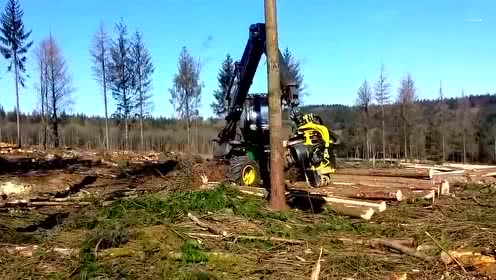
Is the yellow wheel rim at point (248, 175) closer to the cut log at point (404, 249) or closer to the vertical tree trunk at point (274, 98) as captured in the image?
the vertical tree trunk at point (274, 98)

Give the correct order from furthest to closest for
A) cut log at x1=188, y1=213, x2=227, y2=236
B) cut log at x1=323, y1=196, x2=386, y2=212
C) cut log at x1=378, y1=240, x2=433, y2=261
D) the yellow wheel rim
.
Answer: the yellow wheel rim, cut log at x1=323, y1=196, x2=386, y2=212, cut log at x1=188, y1=213, x2=227, y2=236, cut log at x1=378, y1=240, x2=433, y2=261

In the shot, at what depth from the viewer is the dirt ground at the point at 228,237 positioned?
656 cm

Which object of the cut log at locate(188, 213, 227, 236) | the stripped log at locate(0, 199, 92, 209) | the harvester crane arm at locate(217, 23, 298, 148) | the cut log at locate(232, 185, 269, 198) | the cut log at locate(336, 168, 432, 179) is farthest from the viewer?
the cut log at locate(336, 168, 432, 179)

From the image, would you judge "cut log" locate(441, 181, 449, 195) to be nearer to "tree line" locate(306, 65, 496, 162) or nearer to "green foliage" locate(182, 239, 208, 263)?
"green foliage" locate(182, 239, 208, 263)

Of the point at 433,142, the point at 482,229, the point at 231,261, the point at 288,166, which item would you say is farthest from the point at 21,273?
the point at 433,142

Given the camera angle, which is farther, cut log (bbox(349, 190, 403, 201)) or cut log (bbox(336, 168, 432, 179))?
cut log (bbox(336, 168, 432, 179))

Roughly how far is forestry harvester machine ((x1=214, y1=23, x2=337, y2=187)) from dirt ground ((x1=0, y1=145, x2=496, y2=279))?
1.79 m

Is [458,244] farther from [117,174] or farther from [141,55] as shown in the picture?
[141,55]

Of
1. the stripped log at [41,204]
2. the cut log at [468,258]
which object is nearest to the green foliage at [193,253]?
the cut log at [468,258]

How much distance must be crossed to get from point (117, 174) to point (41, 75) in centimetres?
2992

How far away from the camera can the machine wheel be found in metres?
13.6

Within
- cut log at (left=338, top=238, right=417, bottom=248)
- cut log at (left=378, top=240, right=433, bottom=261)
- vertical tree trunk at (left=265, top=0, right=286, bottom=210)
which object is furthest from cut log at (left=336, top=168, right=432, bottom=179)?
cut log at (left=378, top=240, right=433, bottom=261)

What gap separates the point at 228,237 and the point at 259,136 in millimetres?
6920

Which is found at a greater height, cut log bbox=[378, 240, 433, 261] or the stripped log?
the stripped log
